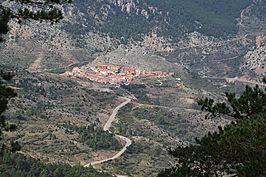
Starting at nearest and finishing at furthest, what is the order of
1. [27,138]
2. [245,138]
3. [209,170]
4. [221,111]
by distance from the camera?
1. [245,138]
2. [209,170]
3. [221,111]
4. [27,138]

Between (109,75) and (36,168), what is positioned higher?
(36,168)

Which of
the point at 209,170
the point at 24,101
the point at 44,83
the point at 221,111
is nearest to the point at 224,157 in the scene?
the point at 209,170

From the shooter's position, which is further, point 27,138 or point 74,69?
point 74,69

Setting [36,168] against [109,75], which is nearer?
[36,168]

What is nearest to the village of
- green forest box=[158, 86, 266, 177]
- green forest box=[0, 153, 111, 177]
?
green forest box=[0, 153, 111, 177]

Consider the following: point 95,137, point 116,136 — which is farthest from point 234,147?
point 116,136

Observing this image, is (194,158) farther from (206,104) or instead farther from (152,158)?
(152,158)

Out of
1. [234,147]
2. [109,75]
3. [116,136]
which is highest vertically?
[234,147]

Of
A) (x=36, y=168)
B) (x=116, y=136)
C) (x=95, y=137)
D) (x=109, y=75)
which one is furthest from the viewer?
(x=109, y=75)

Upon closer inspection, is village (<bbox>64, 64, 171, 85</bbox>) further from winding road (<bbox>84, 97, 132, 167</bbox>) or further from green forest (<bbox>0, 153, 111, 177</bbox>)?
green forest (<bbox>0, 153, 111, 177</bbox>)

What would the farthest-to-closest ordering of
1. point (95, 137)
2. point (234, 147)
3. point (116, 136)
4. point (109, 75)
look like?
1. point (109, 75)
2. point (116, 136)
3. point (95, 137)
4. point (234, 147)

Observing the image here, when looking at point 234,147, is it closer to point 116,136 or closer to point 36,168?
point 36,168
